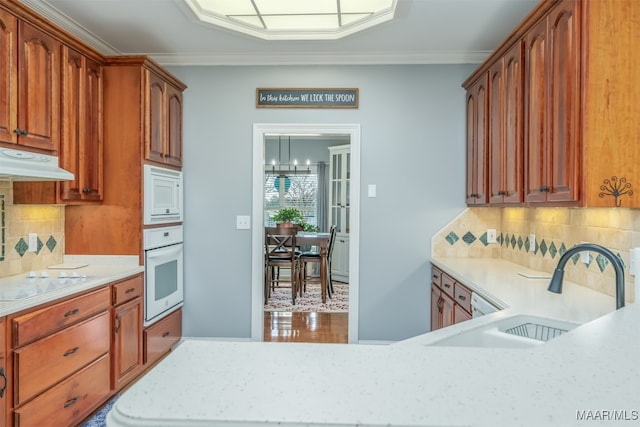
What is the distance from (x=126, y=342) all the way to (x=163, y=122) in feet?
5.54

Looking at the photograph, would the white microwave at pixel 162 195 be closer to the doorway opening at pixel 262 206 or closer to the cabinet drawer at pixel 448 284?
the doorway opening at pixel 262 206

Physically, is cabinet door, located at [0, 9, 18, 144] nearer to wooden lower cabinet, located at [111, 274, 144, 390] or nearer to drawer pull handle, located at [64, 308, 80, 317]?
drawer pull handle, located at [64, 308, 80, 317]

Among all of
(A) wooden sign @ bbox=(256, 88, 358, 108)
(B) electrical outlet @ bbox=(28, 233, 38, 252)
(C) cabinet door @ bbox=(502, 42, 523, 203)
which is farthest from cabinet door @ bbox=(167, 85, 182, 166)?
(C) cabinet door @ bbox=(502, 42, 523, 203)

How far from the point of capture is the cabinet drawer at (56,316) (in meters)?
1.83

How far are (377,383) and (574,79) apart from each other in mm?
1743

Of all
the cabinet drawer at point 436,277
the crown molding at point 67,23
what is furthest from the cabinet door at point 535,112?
the crown molding at point 67,23

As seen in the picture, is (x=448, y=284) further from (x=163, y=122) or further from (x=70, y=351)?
(x=163, y=122)

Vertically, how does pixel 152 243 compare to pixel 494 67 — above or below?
below

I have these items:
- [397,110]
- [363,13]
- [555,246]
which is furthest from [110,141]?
[555,246]

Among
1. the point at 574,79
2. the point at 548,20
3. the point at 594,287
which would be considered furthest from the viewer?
the point at 594,287

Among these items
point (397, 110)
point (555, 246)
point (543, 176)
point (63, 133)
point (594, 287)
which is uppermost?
point (397, 110)

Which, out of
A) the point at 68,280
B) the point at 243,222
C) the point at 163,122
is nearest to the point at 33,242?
the point at 68,280

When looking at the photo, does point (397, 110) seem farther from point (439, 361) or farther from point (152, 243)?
point (439, 361)

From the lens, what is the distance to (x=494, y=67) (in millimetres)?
2729
